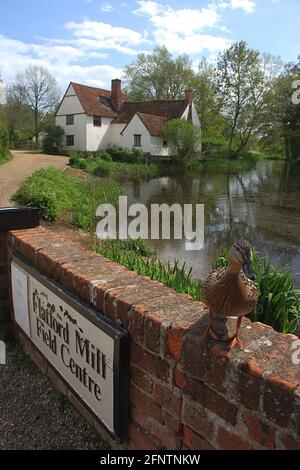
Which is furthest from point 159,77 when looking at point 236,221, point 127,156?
point 236,221

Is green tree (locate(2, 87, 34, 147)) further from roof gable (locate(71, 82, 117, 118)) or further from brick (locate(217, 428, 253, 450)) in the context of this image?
brick (locate(217, 428, 253, 450))

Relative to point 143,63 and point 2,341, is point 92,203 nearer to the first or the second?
point 2,341


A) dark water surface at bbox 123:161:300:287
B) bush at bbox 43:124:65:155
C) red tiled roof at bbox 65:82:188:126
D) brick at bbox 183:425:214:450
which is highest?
red tiled roof at bbox 65:82:188:126

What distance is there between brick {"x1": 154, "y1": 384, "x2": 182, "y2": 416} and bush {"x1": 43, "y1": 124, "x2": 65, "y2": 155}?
42.6 metres

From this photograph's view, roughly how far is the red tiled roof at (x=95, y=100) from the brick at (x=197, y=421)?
44.6 m

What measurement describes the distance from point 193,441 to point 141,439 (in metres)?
0.44

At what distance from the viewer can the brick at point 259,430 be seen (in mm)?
1377

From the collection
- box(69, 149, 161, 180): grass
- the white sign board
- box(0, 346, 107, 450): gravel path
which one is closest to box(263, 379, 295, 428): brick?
the white sign board

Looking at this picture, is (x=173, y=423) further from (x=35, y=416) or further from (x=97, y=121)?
(x=97, y=121)

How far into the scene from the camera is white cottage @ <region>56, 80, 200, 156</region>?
4331 cm

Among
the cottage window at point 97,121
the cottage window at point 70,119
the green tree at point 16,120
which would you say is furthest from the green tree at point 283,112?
the green tree at point 16,120

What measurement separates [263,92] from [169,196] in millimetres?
37985

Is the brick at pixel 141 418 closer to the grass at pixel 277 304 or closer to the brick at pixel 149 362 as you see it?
the brick at pixel 149 362

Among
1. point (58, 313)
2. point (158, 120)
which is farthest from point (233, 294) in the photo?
point (158, 120)
